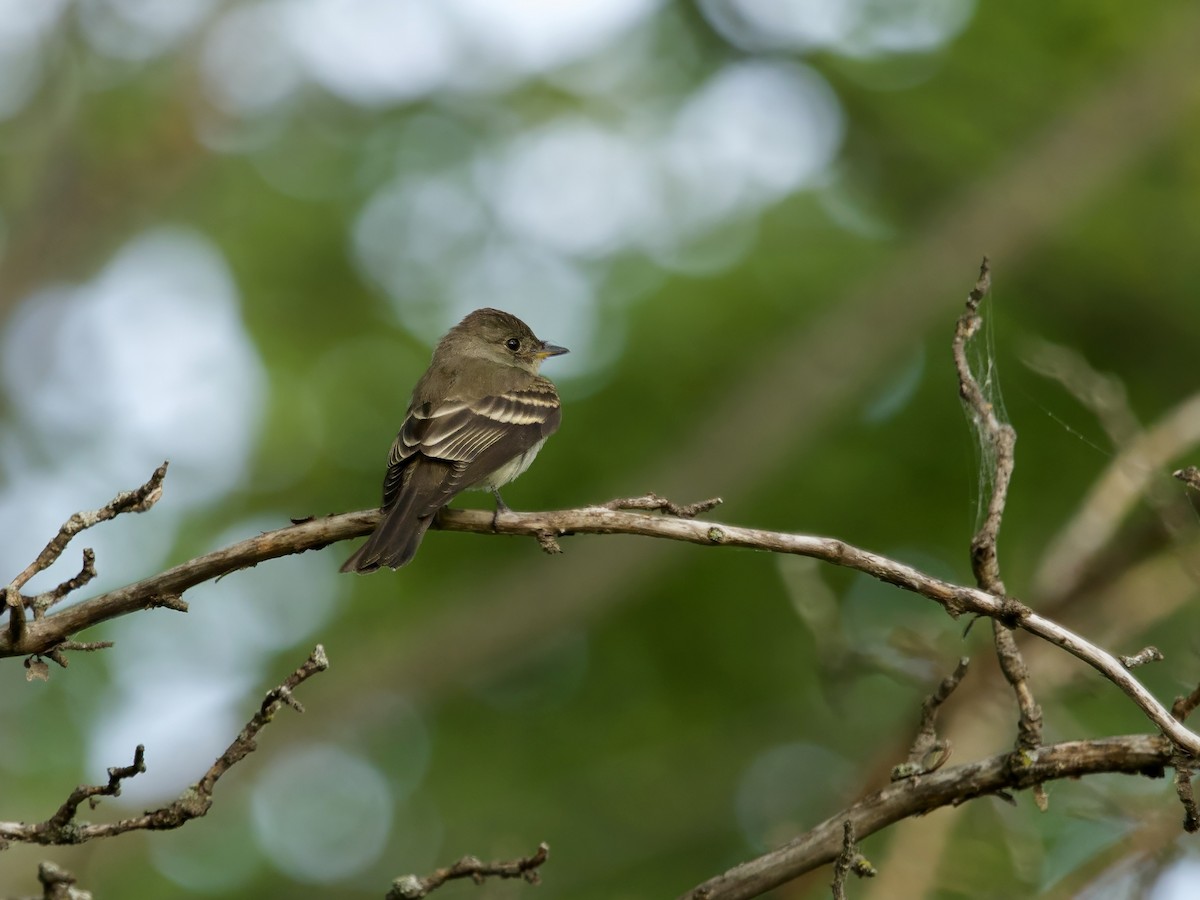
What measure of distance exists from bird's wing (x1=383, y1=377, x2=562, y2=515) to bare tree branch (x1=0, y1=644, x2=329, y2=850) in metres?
2.48

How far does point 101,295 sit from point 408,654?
520 cm

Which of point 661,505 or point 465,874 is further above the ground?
point 661,505

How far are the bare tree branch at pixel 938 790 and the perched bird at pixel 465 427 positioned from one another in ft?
7.62

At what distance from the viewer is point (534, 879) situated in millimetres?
3307

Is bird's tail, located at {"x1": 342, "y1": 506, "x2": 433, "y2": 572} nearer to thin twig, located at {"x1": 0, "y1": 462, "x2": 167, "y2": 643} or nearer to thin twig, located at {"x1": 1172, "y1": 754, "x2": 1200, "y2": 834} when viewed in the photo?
thin twig, located at {"x1": 0, "y1": 462, "x2": 167, "y2": 643}

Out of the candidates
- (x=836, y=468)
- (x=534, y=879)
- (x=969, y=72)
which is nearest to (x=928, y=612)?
(x=836, y=468)

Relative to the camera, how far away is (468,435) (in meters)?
6.61

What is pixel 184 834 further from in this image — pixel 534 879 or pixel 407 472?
pixel 534 879

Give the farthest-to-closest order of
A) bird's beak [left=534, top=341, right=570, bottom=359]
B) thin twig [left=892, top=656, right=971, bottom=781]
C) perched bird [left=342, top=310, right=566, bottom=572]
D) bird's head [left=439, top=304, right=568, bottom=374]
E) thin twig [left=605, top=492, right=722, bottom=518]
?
bird's beak [left=534, top=341, right=570, bottom=359] < bird's head [left=439, top=304, right=568, bottom=374] < perched bird [left=342, top=310, right=566, bottom=572] < thin twig [left=605, top=492, right=722, bottom=518] < thin twig [left=892, top=656, right=971, bottom=781]

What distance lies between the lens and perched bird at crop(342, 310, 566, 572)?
5.36 meters

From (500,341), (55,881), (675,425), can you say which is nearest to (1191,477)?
(55,881)

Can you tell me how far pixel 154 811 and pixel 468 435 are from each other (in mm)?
3727

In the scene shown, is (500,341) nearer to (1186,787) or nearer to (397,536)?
(397,536)

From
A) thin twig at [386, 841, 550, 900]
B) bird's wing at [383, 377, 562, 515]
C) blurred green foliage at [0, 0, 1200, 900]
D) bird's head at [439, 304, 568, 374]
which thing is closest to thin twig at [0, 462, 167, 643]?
thin twig at [386, 841, 550, 900]
